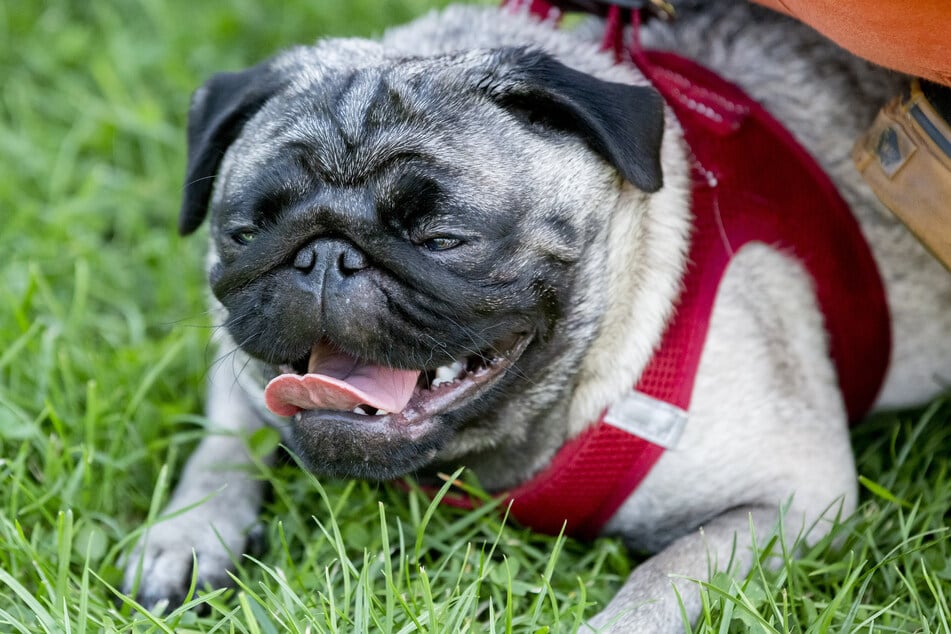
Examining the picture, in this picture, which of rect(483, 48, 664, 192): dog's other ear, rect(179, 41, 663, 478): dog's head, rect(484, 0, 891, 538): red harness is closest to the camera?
rect(179, 41, 663, 478): dog's head

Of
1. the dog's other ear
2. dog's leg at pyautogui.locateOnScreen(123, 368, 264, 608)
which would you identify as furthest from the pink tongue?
the dog's other ear

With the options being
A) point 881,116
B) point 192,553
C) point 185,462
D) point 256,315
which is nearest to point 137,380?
point 185,462

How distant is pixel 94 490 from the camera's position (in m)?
2.92

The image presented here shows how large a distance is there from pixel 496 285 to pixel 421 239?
19 centimetres

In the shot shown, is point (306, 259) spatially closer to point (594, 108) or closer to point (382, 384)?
point (382, 384)

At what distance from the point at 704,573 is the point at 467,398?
0.67 m

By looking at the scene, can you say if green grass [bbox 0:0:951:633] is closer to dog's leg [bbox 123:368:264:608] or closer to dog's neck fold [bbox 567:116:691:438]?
dog's leg [bbox 123:368:264:608]

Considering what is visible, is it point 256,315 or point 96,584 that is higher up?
point 256,315

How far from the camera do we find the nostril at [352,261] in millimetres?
2307

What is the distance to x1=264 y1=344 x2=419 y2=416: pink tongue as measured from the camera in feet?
7.66

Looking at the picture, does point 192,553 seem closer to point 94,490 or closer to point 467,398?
point 94,490

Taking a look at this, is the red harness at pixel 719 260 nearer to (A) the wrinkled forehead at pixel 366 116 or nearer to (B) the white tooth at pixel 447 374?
(B) the white tooth at pixel 447 374

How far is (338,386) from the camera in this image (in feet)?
7.59

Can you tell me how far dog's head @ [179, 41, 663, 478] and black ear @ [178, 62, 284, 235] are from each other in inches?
4.3
